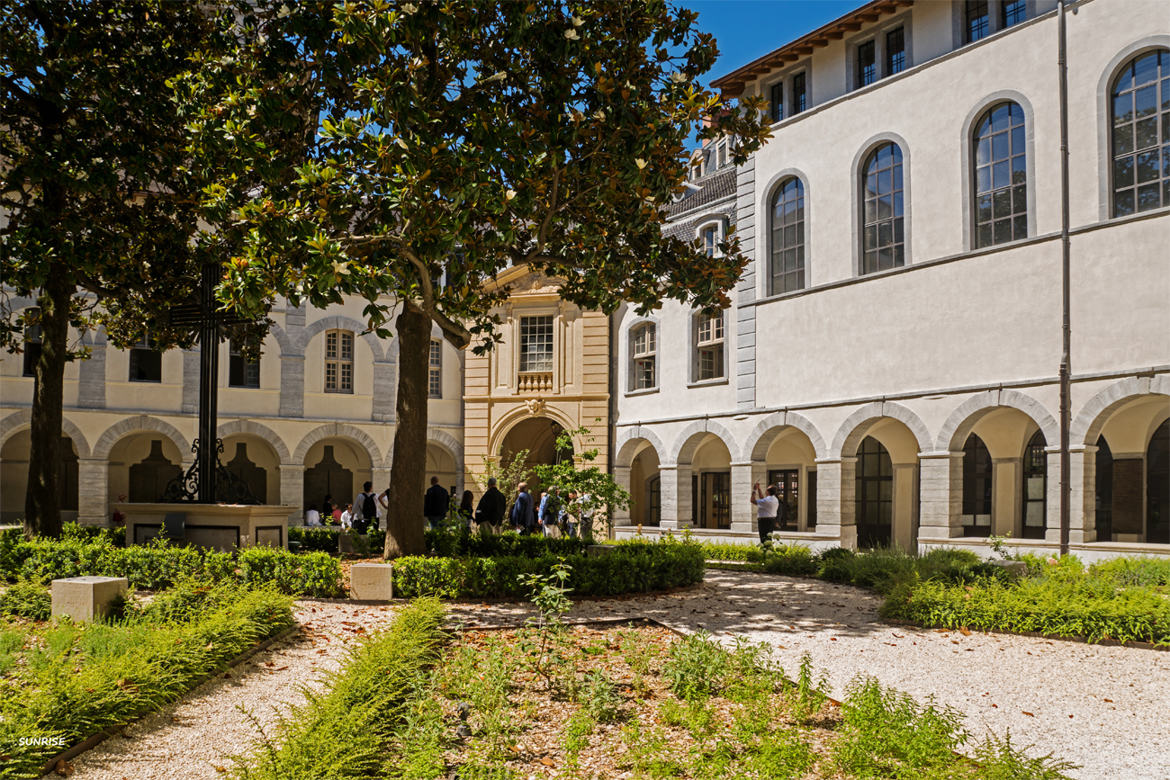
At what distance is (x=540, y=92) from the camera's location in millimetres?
11211

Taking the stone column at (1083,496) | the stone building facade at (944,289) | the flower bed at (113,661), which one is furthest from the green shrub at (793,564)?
the flower bed at (113,661)

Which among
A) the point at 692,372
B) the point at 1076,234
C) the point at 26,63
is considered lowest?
the point at 692,372

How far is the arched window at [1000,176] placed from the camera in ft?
58.2

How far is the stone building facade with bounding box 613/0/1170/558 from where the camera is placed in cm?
1611

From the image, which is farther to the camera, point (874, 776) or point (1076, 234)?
point (1076, 234)

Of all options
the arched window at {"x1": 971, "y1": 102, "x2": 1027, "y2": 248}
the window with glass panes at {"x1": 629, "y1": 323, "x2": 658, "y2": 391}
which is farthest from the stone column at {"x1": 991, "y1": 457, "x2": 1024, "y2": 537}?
the window with glass panes at {"x1": 629, "y1": 323, "x2": 658, "y2": 391}

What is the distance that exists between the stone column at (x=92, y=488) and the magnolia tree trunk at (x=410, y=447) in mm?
16940

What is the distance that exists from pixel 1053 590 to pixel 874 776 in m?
7.00

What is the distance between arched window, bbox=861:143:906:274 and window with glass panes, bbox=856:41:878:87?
70.9 inches

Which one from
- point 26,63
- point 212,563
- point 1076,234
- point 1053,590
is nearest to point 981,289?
point 1076,234

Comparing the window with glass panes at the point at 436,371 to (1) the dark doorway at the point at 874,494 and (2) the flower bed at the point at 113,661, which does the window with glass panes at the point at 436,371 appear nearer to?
(1) the dark doorway at the point at 874,494

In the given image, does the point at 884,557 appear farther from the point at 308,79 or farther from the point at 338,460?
the point at 338,460

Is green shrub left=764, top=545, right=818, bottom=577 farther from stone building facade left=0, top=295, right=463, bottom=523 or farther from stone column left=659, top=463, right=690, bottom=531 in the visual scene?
stone building facade left=0, top=295, right=463, bottom=523

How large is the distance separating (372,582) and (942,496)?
41.1ft
